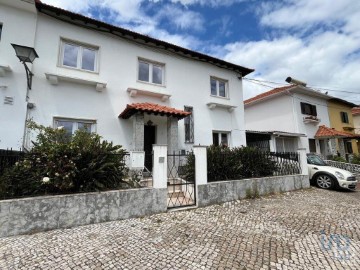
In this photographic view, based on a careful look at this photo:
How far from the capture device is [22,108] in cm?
725

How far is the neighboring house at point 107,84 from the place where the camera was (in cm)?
754

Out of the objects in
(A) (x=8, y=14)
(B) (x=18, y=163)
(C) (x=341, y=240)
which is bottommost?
(C) (x=341, y=240)

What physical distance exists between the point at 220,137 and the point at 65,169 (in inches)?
351

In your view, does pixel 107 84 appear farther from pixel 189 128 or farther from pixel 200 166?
pixel 200 166

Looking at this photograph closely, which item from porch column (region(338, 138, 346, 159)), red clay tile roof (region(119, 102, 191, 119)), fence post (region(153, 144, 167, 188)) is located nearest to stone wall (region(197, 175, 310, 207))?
fence post (region(153, 144, 167, 188))

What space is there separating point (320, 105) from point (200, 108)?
588 inches

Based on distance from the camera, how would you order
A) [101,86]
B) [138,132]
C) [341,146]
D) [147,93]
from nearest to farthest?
[138,132]
[101,86]
[147,93]
[341,146]

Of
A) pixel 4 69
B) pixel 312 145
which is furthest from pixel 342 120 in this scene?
pixel 4 69

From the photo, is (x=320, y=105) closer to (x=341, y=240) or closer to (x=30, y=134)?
(x=341, y=240)

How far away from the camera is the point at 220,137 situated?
Result: 11.9 metres

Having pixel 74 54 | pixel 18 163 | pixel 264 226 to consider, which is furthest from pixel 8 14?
pixel 264 226

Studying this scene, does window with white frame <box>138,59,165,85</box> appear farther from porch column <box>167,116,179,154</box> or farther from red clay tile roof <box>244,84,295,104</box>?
red clay tile roof <box>244,84,295,104</box>

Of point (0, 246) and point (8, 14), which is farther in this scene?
point (8, 14)

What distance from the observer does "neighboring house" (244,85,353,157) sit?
16.7 m
